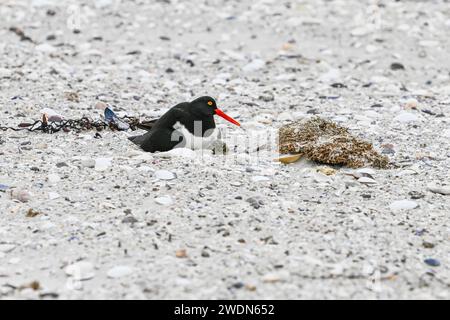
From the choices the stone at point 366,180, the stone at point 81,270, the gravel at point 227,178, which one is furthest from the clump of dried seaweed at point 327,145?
the stone at point 81,270

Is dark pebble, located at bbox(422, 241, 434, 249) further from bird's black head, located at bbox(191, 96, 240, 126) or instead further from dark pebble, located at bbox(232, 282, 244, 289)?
bird's black head, located at bbox(191, 96, 240, 126)

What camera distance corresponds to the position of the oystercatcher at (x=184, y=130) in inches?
263

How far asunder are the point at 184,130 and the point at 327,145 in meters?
1.45

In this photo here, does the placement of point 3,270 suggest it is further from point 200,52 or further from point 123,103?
point 200,52

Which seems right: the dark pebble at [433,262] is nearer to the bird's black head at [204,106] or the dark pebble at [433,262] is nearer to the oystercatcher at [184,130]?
the oystercatcher at [184,130]

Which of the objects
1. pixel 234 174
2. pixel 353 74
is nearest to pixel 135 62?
pixel 353 74

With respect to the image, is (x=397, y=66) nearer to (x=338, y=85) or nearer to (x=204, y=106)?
(x=338, y=85)

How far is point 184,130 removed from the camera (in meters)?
6.77

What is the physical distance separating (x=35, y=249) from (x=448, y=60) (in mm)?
8714

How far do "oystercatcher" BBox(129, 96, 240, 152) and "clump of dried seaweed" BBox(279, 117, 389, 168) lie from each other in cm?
80

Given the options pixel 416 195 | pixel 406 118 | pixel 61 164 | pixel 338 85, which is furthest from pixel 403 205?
pixel 338 85

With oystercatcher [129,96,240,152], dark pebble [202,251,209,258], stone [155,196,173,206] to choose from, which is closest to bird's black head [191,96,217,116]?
oystercatcher [129,96,240,152]

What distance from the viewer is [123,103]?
8.85 meters

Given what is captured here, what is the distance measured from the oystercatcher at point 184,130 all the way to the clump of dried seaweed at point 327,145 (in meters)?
0.80
